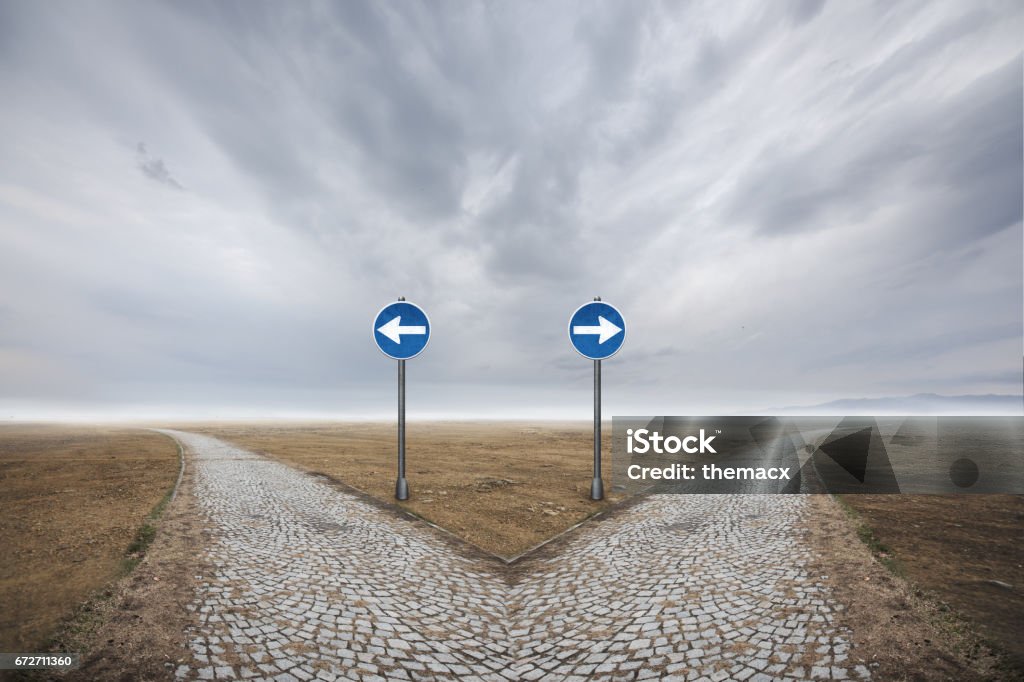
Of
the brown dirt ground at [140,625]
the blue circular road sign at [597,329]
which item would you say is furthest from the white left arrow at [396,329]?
the brown dirt ground at [140,625]

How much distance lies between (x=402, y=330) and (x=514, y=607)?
790cm

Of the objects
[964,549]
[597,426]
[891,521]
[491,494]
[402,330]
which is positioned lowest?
[491,494]

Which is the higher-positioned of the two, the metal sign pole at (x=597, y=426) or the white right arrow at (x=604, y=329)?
the white right arrow at (x=604, y=329)

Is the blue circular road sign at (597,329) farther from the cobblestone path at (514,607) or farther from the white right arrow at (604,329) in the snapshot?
the cobblestone path at (514,607)

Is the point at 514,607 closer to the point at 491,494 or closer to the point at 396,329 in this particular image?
the point at 491,494

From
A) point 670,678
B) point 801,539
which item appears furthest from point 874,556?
point 670,678

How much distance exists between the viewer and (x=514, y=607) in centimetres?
609

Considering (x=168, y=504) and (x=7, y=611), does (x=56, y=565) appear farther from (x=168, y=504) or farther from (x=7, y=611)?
(x=168, y=504)

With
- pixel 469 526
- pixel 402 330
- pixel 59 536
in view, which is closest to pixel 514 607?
pixel 469 526

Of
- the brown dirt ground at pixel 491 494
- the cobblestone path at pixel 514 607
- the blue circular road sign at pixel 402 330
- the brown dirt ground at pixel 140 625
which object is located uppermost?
the blue circular road sign at pixel 402 330

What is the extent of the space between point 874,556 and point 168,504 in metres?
14.8

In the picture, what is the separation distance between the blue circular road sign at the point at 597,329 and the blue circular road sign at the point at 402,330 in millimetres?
4124

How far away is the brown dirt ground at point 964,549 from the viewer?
5113 mm

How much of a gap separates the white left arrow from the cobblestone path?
488 cm
